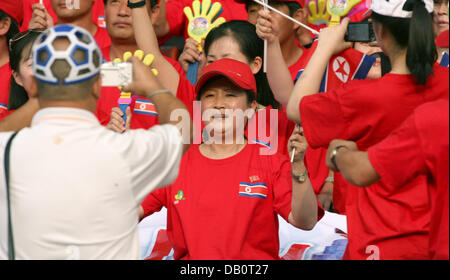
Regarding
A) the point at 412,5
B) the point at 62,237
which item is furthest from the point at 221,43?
the point at 62,237

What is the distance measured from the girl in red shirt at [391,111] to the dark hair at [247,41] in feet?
3.75

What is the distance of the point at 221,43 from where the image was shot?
379cm

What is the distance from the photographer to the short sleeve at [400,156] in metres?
2.16

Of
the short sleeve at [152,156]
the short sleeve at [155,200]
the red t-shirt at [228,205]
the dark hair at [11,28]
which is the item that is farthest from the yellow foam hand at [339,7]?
the short sleeve at [152,156]

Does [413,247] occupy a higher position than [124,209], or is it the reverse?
[124,209]

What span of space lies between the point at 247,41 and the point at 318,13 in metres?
1.08

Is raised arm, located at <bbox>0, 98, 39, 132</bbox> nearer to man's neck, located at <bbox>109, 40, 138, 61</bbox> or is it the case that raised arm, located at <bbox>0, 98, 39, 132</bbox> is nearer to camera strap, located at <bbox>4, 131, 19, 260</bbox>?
camera strap, located at <bbox>4, 131, 19, 260</bbox>

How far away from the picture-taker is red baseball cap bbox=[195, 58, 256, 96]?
3.27m

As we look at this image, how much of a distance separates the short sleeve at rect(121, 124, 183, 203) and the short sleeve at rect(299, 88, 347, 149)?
620mm

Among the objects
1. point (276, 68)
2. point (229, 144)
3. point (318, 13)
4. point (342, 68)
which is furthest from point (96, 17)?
point (342, 68)

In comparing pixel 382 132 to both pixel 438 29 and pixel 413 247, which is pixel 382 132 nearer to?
pixel 413 247

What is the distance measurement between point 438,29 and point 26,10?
2.74 m

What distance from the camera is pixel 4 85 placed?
14.0ft

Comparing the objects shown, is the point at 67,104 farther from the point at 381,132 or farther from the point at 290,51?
the point at 290,51
